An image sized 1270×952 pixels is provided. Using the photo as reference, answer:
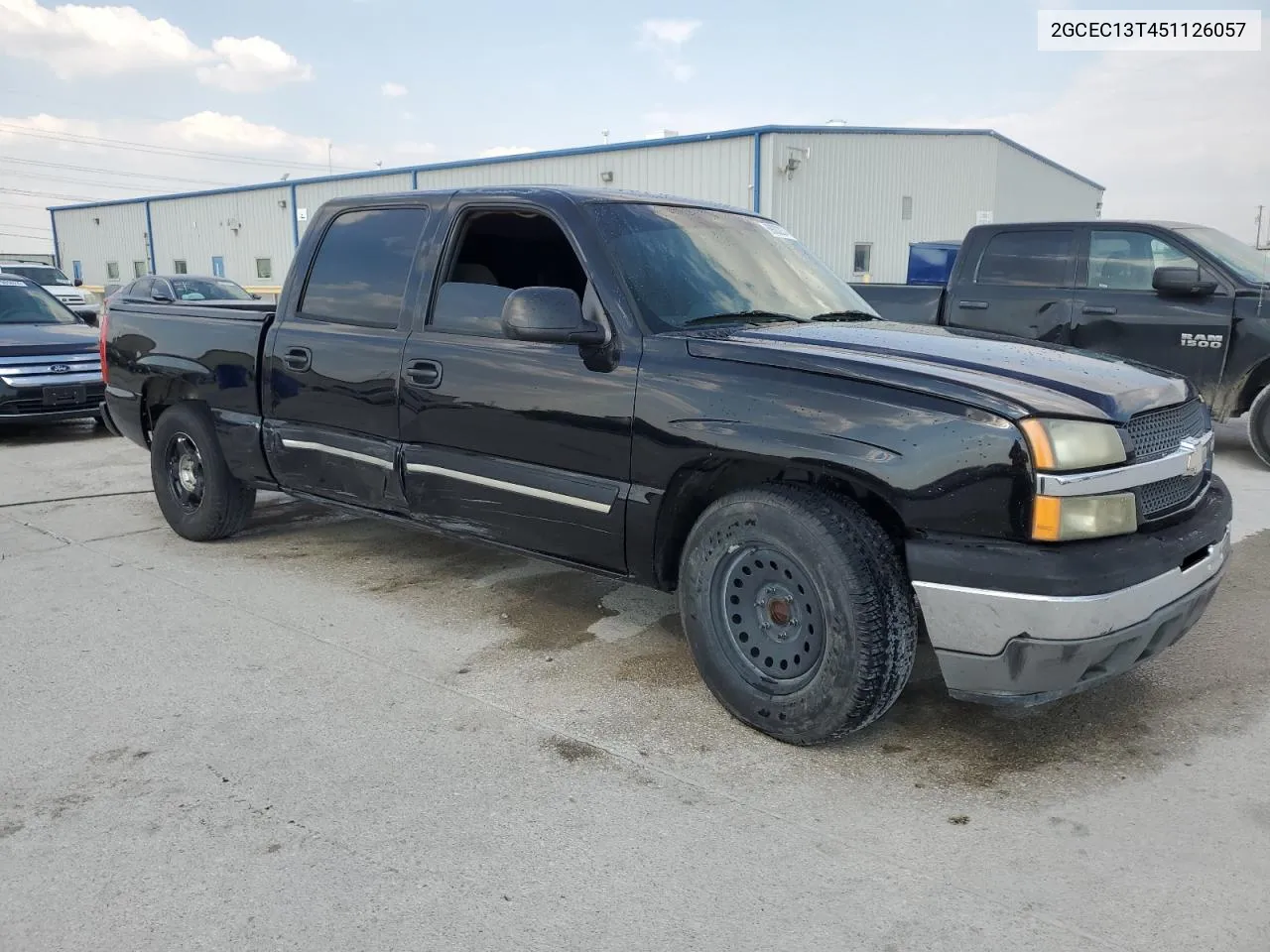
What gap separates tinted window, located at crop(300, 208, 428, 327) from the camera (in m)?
4.36

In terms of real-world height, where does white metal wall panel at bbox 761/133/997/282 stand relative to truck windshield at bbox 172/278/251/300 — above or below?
above

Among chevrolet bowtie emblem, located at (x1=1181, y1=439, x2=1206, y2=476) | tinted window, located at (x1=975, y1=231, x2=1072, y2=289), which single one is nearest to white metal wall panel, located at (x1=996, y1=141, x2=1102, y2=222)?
tinted window, located at (x1=975, y1=231, x2=1072, y2=289)

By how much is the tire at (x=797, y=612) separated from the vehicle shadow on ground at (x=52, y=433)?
792 cm

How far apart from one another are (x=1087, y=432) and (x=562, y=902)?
1.88m

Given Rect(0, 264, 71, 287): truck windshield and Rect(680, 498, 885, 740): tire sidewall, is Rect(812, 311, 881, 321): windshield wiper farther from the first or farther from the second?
Rect(0, 264, 71, 287): truck windshield

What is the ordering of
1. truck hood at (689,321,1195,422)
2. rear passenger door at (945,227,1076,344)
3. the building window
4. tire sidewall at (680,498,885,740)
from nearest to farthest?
truck hood at (689,321,1195,422) → tire sidewall at (680,498,885,740) → rear passenger door at (945,227,1076,344) → the building window

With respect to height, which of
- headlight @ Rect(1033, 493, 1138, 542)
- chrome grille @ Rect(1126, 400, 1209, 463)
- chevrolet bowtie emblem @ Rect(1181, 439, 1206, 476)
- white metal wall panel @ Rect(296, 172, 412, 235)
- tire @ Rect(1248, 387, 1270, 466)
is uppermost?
white metal wall panel @ Rect(296, 172, 412, 235)

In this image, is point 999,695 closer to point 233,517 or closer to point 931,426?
point 931,426

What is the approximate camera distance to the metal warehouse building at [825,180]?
20.4m

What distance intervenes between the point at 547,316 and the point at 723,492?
854 millimetres

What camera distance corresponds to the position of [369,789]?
2.95 meters

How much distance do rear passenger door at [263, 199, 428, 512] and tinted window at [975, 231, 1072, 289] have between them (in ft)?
18.5

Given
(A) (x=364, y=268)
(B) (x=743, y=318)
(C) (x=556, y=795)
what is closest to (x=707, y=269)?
(B) (x=743, y=318)

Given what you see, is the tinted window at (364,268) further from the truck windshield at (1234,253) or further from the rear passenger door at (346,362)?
the truck windshield at (1234,253)
